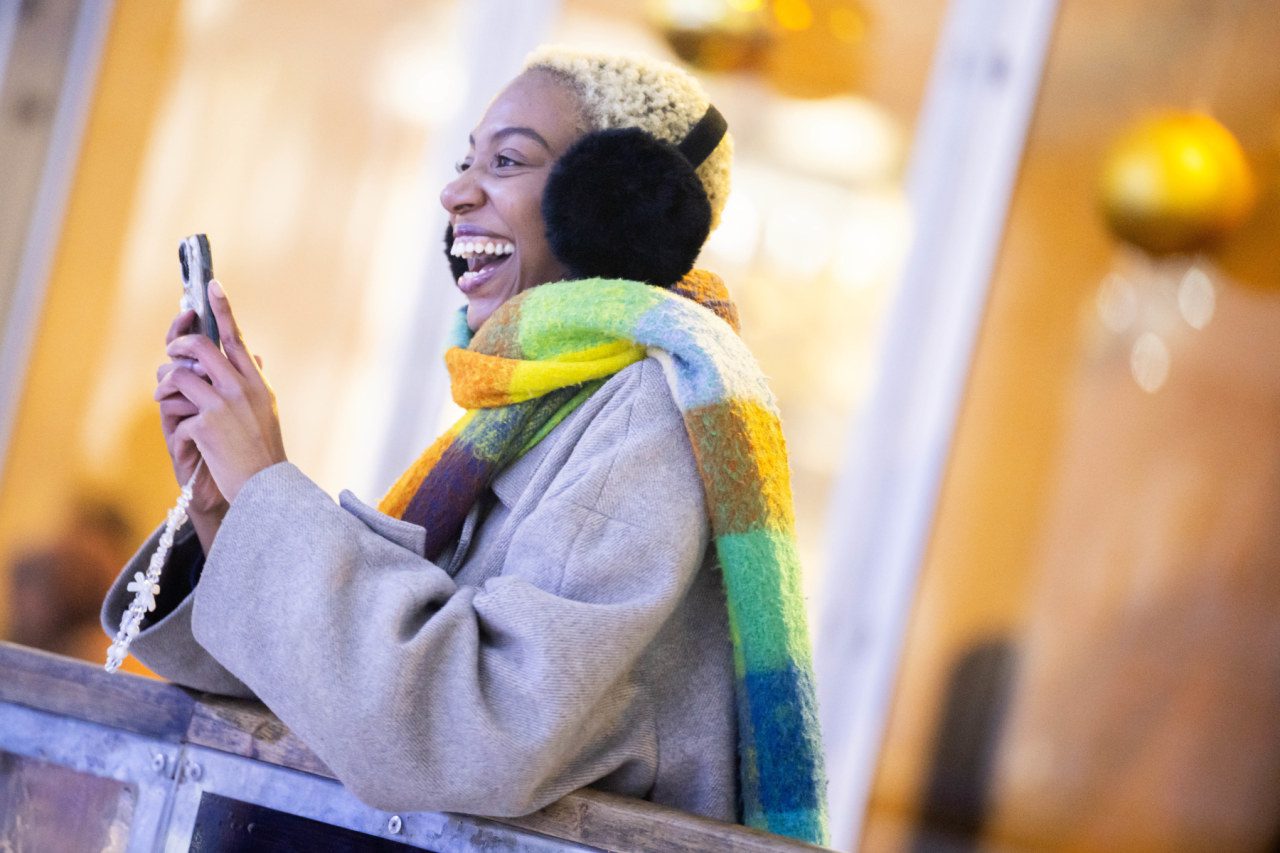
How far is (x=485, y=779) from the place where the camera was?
3.28 feet

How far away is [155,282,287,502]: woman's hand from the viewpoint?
117cm

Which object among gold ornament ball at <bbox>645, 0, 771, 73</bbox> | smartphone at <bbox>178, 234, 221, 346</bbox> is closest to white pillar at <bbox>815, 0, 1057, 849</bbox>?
gold ornament ball at <bbox>645, 0, 771, 73</bbox>

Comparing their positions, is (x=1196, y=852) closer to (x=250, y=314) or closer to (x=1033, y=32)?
(x=1033, y=32)

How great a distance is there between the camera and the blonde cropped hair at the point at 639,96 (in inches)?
56.4

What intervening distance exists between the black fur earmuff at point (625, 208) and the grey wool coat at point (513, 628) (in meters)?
0.15

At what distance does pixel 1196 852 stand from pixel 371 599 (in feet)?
9.42

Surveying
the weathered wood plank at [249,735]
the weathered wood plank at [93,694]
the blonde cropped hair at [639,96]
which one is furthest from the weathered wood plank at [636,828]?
the blonde cropped hair at [639,96]

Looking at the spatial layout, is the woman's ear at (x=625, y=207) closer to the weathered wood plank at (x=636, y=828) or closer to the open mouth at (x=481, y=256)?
the open mouth at (x=481, y=256)

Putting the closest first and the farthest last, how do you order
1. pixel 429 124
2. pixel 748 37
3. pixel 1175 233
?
pixel 1175 233, pixel 748 37, pixel 429 124

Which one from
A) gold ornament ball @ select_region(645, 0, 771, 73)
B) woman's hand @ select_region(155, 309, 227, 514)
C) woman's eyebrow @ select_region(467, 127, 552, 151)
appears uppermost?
gold ornament ball @ select_region(645, 0, 771, 73)

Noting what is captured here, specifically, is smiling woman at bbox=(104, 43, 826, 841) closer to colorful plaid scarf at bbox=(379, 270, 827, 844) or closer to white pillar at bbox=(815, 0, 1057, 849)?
colorful plaid scarf at bbox=(379, 270, 827, 844)

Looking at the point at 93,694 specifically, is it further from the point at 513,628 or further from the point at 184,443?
the point at 513,628

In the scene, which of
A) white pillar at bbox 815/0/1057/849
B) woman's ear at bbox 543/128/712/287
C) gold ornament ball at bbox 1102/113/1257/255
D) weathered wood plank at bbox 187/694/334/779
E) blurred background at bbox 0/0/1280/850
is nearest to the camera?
weathered wood plank at bbox 187/694/334/779

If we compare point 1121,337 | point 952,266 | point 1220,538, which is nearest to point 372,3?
point 952,266
